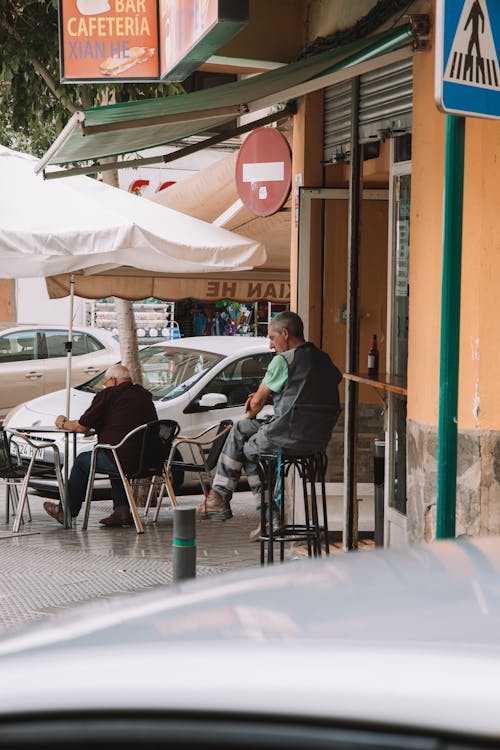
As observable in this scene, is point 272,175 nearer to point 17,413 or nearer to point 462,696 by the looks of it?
point 17,413

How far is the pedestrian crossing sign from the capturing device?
12.9 ft

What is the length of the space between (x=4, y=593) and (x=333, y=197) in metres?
3.95

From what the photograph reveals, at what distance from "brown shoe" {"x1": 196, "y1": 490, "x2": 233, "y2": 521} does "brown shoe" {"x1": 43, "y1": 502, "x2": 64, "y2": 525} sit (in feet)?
3.98

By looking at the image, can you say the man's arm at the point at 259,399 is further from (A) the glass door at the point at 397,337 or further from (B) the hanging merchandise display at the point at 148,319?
(B) the hanging merchandise display at the point at 148,319

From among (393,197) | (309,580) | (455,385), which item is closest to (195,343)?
(393,197)

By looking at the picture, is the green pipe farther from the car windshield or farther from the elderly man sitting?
the car windshield

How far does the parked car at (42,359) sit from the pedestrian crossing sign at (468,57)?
14.4 metres

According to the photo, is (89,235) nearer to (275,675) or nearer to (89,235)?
(89,235)

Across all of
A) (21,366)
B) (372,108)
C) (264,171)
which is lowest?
(21,366)

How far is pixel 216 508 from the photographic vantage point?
32.9 ft

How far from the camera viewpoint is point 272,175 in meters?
10.1

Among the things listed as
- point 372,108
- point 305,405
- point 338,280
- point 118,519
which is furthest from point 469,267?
point 118,519

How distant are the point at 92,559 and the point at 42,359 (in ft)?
32.9

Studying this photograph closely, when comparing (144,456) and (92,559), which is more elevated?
(144,456)
